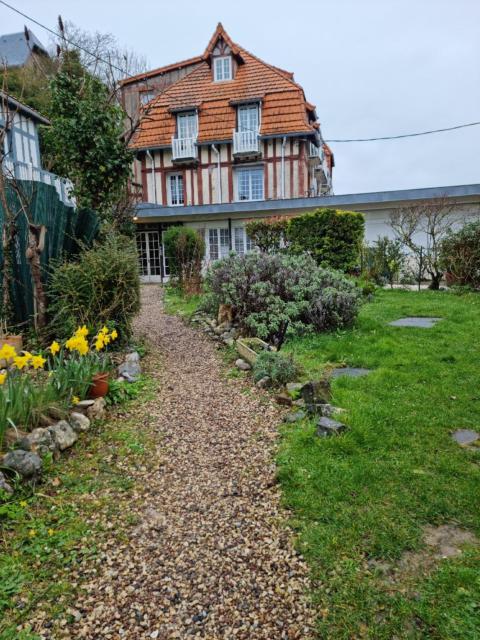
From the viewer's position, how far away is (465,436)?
2.81 m

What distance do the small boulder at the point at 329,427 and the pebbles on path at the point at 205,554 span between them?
0.35 metres

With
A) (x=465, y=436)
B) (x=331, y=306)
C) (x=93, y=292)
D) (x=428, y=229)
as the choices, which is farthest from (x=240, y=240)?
(x=465, y=436)

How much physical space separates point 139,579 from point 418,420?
2.20 meters

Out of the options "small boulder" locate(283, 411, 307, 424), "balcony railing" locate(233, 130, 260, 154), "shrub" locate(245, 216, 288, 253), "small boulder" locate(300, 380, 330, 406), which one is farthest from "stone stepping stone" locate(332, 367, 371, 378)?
"balcony railing" locate(233, 130, 260, 154)

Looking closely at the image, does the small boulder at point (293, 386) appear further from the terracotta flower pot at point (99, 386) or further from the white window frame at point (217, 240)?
the white window frame at point (217, 240)

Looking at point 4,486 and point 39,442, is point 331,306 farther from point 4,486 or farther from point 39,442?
point 4,486

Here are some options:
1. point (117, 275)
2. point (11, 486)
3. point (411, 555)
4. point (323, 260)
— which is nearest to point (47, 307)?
point (117, 275)

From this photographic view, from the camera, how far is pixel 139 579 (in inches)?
70.0

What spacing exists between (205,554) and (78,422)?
61.8 inches

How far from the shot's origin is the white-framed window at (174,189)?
18938 mm

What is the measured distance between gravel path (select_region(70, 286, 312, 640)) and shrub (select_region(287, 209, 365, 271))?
671 centimetres

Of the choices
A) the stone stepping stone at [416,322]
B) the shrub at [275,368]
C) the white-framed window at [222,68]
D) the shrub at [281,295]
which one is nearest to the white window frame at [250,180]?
the white-framed window at [222,68]

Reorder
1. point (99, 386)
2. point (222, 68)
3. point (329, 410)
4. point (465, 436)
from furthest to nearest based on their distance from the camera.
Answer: point (222, 68) < point (99, 386) < point (329, 410) < point (465, 436)

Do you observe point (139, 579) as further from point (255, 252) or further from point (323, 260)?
point (323, 260)
